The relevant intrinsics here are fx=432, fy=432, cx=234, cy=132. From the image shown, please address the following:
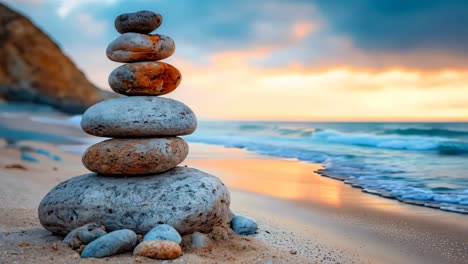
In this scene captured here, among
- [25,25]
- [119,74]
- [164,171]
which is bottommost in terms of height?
[164,171]

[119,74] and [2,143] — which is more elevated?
[119,74]

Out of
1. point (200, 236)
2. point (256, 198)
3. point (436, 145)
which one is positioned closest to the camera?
point (200, 236)

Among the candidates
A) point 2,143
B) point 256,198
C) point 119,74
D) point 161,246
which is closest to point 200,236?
point 161,246

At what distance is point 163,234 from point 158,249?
0.46 metres

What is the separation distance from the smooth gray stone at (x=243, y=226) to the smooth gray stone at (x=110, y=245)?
6.56 feet

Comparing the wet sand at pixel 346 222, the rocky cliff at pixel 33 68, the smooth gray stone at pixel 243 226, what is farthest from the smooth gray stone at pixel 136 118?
the rocky cliff at pixel 33 68

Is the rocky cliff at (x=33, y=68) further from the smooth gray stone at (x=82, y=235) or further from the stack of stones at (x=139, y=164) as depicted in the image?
the smooth gray stone at (x=82, y=235)

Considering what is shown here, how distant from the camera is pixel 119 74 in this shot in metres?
6.96

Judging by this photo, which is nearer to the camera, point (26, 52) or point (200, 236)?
point (200, 236)

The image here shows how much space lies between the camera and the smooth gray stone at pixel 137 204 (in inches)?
238

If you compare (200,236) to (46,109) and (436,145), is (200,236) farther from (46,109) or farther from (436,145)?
(46,109)

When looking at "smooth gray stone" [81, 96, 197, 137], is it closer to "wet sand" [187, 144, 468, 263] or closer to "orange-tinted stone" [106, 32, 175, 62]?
"orange-tinted stone" [106, 32, 175, 62]

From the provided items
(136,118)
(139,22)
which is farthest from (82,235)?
(139,22)

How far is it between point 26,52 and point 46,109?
269 inches
